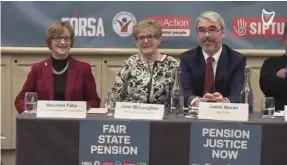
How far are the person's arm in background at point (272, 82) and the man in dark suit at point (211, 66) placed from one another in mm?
324

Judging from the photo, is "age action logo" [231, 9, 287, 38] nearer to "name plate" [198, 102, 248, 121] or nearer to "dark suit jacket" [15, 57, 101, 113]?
"dark suit jacket" [15, 57, 101, 113]

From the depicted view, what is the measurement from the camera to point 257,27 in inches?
144

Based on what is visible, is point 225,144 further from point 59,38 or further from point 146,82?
point 59,38

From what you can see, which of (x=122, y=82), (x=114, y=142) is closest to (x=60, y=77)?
(x=122, y=82)

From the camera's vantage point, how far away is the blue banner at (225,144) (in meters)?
1.87

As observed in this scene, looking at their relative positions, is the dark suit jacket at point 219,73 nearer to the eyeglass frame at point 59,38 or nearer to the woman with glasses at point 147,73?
the woman with glasses at point 147,73

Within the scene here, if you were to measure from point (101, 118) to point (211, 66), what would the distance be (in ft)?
2.42

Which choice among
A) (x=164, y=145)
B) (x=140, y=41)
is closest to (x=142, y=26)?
(x=140, y=41)

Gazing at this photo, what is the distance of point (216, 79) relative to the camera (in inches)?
96.1

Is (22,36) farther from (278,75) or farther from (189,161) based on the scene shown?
(189,161)

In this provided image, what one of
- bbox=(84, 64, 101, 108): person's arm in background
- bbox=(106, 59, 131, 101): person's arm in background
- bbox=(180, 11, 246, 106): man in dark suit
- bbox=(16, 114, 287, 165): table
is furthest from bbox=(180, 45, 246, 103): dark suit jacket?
bbox=(84, 64, 101, 108): person's arm in background

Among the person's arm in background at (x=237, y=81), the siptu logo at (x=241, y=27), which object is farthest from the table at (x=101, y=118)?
the siptu logo at (x=241, y=27)

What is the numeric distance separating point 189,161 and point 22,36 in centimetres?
224

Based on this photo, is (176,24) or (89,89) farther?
(176,24)
